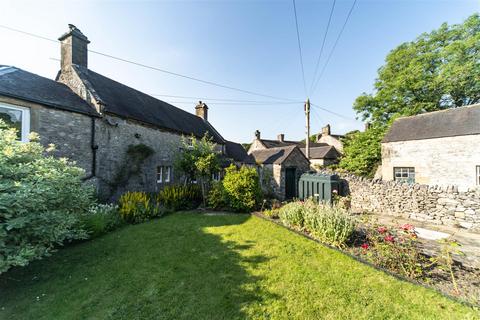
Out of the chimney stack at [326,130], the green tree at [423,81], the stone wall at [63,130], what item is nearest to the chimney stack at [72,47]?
the stone wall at [63,130]

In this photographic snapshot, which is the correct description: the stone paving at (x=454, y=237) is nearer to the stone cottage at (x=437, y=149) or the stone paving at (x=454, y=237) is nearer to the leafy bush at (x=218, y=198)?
the stone cottage at (x=437, y=149)

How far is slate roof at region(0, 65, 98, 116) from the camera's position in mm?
7176

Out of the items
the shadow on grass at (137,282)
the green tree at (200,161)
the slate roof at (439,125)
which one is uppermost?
the slate roof at (439,125)

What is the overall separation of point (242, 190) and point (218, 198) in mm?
1474

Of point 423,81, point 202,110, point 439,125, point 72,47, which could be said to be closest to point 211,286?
point 72,47

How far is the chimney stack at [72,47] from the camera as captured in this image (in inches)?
417

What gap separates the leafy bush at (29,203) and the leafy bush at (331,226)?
647cm

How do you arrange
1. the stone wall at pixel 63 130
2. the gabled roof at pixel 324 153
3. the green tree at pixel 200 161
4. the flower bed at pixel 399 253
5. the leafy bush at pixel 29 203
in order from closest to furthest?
the leafy bush at pixel 29 203, the flower bed at pixel 399 253, the stone wall at pixel 63 130, the green tree at pixel 200 161, the gabled roof at pixel 324 153

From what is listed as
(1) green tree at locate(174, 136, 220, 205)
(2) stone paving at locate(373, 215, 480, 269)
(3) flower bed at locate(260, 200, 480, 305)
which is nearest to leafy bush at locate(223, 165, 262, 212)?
(1) green tree at locate(174, 136, 220, 205)

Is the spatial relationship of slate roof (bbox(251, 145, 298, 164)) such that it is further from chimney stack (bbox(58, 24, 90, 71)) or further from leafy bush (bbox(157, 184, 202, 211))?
chimney stack (bbox(58, 24, 90, 71))

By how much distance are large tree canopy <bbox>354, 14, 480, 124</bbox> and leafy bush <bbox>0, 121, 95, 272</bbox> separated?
2580cm

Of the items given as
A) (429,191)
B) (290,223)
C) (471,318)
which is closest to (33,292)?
(290,223)

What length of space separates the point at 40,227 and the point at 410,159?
18.9 meters

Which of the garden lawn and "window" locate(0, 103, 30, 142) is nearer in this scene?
the garden lawn
